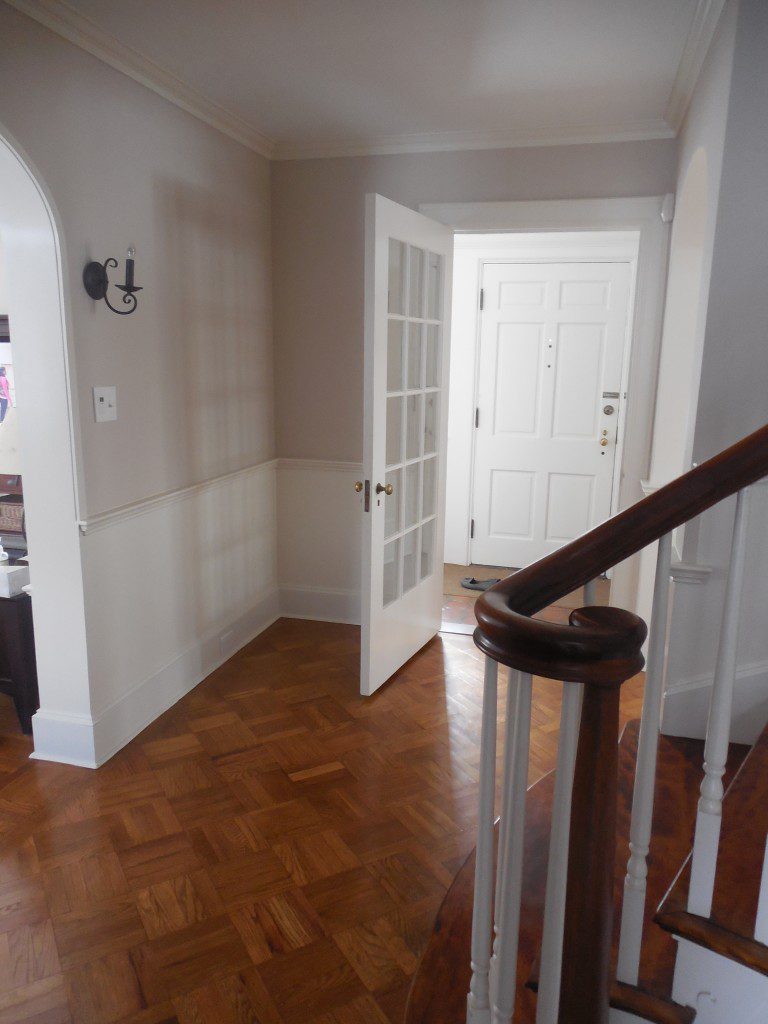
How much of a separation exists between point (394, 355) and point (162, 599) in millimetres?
1370

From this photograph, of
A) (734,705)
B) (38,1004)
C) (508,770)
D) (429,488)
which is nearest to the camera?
(508,770)

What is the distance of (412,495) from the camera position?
11.2 ft

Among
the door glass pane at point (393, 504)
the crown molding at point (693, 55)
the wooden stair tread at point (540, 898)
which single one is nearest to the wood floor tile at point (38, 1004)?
the wooden stair tread at point (540, 898)

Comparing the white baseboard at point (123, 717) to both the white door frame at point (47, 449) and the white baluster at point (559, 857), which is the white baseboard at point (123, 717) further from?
the white baluster at point (559, 857)

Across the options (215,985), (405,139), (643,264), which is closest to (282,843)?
(215,985)

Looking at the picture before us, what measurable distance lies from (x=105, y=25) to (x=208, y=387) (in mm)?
1347

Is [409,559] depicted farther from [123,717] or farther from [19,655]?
[19,655]

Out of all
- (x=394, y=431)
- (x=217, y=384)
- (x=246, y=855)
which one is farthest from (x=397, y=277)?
(x=246, y=855)

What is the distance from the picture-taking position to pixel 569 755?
82 cm

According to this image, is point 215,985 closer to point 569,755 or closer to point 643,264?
point 569,755

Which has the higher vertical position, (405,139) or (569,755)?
(405,139)

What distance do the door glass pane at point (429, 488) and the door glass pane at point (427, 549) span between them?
0.21 ft

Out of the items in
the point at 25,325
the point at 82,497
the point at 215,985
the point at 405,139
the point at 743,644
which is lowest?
the point at 215,985

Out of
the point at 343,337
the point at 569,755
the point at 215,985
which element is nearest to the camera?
the point at 569,755
